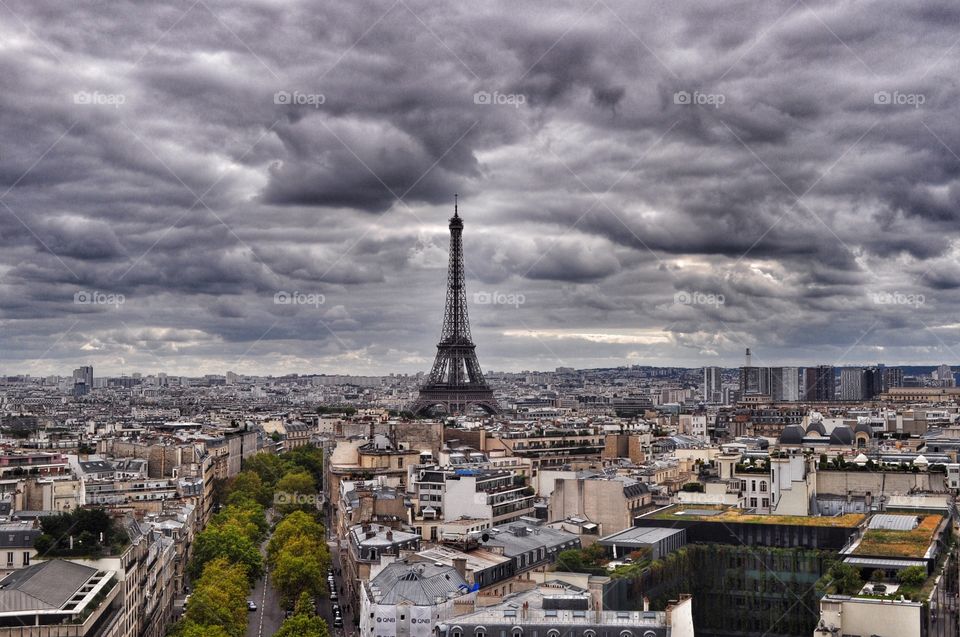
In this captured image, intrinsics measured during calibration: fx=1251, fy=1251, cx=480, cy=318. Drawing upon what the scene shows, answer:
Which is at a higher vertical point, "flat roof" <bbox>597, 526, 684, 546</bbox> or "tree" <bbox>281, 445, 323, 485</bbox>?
"flat roof" <bbox>597, 526, 684, 546</bbox>

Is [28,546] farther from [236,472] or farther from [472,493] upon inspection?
[236,472]

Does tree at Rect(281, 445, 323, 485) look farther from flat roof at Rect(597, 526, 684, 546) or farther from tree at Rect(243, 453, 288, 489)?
flat roof at Rect(597, 526, 684, 546)

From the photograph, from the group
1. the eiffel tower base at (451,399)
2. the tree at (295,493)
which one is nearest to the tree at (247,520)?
the tree at (295,493)

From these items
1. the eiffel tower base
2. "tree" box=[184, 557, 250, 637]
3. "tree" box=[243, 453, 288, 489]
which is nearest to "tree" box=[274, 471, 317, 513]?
"tree" box=[243, 453, 288, 489]

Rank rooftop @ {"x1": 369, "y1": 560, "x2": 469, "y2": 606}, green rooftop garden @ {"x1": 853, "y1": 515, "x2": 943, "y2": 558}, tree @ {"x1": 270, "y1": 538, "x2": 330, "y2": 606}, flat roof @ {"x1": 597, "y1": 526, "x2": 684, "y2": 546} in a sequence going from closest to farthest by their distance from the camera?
1. green rooftop garden @ {"x1": 853, "y1": 515, "x2": 943, "y2": 558}
2. rooftop @ {"x1": 369, "y1": 560, "x2": 469, "y2": 606}
3. flat roof @ {"x1": 597, "y1": 526, "x2": 684, "y2": 546}
4. tree @ {"x1": 270, "y1": 538, "x2": 330, "y2": 606}

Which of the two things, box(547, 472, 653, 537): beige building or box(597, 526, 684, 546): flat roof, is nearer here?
box(597, 526, 684, 546): flat roof

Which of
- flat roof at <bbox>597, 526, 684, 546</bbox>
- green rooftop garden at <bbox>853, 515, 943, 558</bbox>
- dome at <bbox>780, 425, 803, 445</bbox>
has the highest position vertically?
dome at <bbox>780, 425, 803, 445</bbox>
